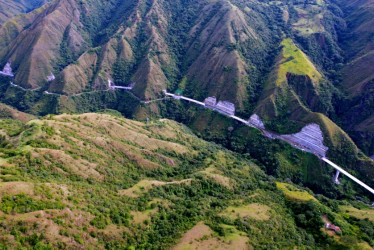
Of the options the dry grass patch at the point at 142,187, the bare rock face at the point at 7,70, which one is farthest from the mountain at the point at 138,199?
the bare rock face at the point at 7,70

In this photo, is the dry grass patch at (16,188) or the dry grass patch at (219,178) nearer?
the dry grass patch at (16,188)

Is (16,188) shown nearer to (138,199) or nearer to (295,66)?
(138,199)

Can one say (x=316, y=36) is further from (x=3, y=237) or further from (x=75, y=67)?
(x=3, y=237)

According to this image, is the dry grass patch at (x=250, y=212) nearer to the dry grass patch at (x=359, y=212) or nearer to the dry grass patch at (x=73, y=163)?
the dry grass patch at (x=359, y=212)

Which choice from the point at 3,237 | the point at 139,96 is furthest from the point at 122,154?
the point at 139,96

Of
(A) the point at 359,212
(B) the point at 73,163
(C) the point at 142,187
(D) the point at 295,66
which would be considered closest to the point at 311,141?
(A) the point at 359,212

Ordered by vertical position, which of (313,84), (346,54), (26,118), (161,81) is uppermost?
(346,54)

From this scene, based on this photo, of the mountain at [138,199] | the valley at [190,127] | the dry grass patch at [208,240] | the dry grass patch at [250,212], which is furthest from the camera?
the dry grass patch at [250,212]
